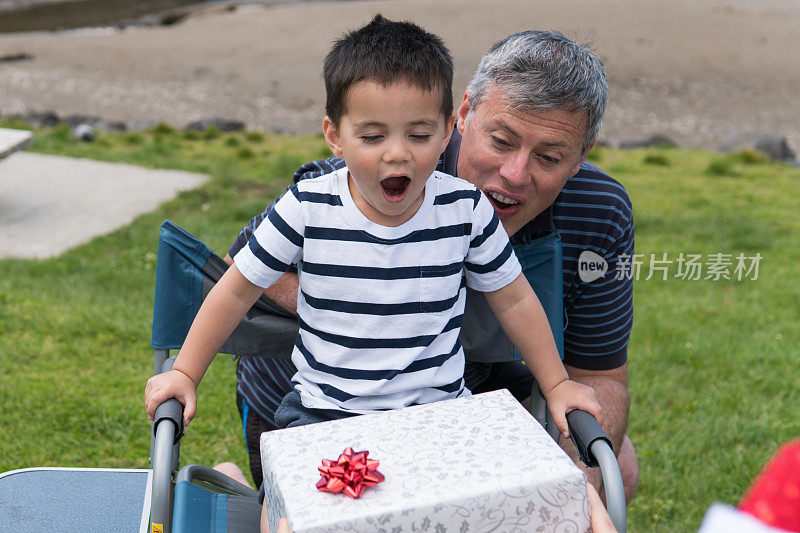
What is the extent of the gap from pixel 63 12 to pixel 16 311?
55.4 feet

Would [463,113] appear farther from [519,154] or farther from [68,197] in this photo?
[68,197]

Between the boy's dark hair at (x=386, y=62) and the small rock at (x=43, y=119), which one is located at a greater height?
the boy's dark hair at (x=386, y=62)

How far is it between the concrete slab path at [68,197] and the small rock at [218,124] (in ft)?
11.7

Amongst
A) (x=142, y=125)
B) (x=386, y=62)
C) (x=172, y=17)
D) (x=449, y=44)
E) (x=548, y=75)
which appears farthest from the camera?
(x=172, y=17)

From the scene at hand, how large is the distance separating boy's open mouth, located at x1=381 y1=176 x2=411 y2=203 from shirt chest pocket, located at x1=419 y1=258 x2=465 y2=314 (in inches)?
7.0

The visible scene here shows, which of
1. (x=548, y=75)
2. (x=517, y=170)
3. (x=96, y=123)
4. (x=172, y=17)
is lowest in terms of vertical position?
(x=96, y=123)

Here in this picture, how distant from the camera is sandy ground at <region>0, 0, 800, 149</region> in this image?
41.7ft

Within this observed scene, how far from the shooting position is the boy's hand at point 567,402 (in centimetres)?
194

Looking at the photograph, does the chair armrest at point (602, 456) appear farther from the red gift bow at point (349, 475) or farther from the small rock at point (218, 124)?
the small rock at point (218, 124)

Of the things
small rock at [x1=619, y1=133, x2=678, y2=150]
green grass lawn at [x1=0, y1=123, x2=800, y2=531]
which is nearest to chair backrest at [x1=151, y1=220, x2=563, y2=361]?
green grass lawn at [x1=0, y1=123, x2=800, y2=531]

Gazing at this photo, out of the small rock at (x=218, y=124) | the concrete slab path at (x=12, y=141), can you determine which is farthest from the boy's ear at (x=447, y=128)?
the small rock at (x=218, y=124)

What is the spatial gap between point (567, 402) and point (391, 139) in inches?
29.1

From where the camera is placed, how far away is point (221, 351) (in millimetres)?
2135

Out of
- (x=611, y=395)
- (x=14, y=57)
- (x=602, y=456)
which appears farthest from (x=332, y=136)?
(x=14, y=57)
